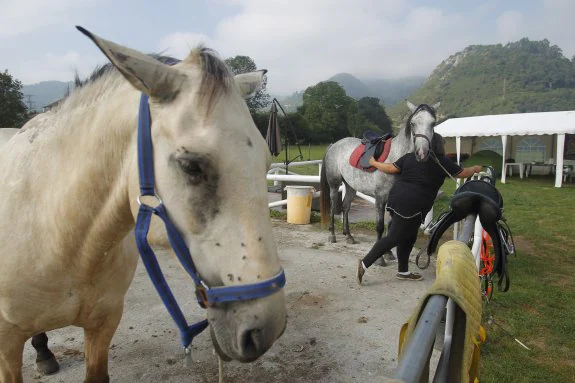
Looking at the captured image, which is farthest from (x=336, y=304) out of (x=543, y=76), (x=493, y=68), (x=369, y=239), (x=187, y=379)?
(x=493, y=68)

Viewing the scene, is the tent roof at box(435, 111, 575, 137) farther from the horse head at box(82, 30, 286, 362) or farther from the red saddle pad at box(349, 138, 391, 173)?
the horse head at box(82, 30, 286, 362)

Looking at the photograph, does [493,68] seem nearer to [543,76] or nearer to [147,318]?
[543,76]

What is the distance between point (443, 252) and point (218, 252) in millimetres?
834

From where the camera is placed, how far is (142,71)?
3.72ft

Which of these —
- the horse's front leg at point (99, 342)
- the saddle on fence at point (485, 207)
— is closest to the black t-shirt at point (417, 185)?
the saddle on fence at point (485, 207)

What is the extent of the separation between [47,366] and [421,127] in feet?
16.3

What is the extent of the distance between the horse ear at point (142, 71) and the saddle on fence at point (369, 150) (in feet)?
16.2

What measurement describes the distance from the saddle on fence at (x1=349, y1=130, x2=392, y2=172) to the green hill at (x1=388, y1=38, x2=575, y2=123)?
64480 millimetres

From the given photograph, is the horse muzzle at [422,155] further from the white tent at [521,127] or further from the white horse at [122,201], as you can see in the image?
the white tent at [521,127]

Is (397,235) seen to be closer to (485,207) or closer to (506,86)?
(485,207)

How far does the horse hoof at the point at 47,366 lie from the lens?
107 inches

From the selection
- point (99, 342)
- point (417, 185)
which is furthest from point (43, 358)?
point (417, 185)

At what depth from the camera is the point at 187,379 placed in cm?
270

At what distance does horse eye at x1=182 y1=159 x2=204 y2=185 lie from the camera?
114 centimetres
